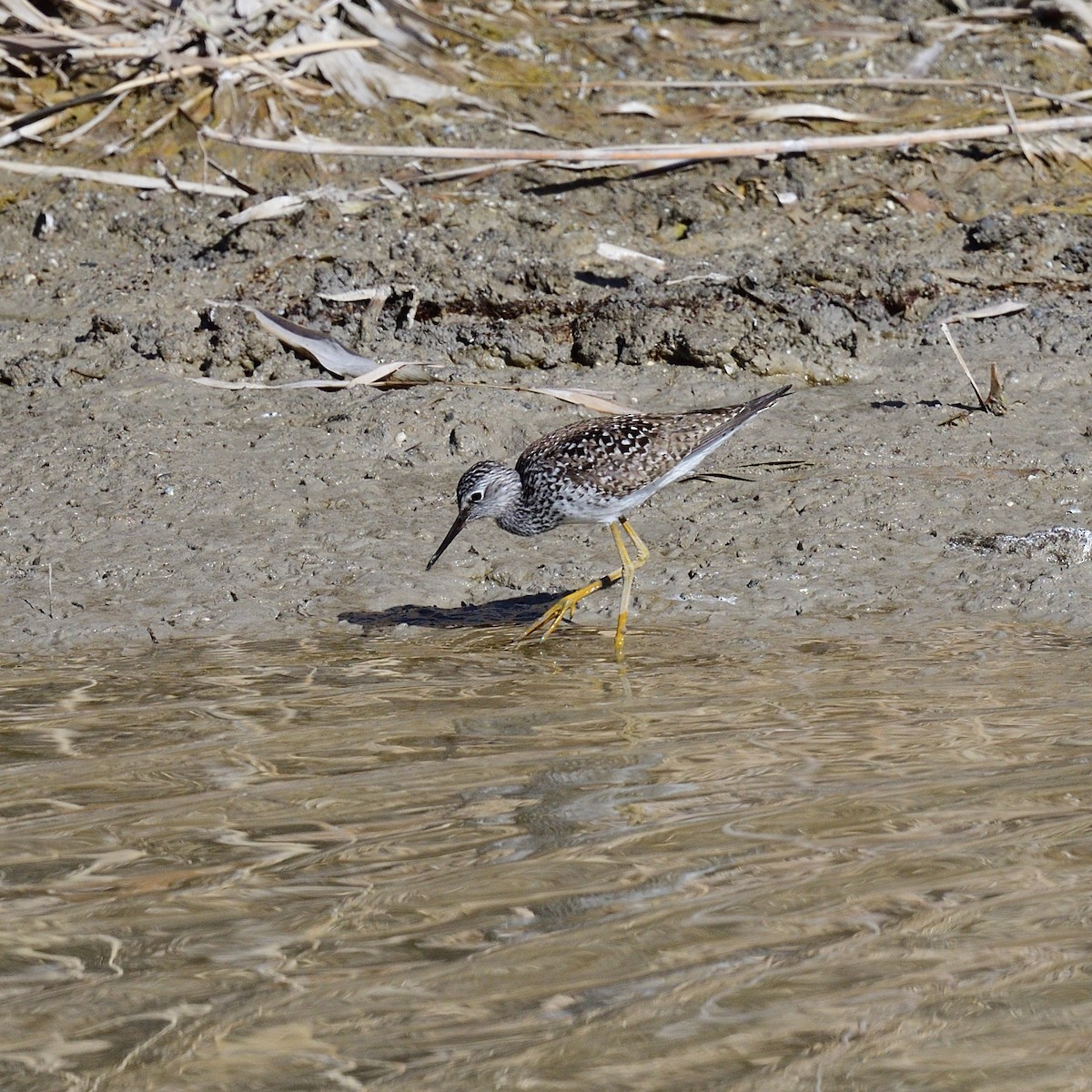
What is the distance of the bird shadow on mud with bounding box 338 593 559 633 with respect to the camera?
20.9 ft

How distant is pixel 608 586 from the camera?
6621 mm

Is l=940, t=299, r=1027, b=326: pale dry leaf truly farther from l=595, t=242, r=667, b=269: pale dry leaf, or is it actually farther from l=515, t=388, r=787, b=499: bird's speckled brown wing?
l=515, t=388, r=787, b=499: bird's speckled brown wing

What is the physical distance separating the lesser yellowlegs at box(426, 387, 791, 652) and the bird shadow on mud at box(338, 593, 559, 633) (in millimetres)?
142

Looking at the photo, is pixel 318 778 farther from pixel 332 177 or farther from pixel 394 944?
pixel 332 177

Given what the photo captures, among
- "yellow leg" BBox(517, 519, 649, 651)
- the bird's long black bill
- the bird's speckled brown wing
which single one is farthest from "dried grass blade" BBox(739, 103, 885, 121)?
the bird's long black bill

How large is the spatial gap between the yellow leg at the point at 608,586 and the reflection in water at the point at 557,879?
62 centimetres

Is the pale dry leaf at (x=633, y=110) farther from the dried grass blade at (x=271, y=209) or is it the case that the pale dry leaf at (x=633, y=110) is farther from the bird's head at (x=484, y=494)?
the bird's head at (x=484, y=494)

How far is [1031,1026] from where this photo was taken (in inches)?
109

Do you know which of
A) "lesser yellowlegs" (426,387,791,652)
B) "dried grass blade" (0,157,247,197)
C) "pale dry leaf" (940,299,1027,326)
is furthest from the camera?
"dried grass blade" (0,157,247,197)

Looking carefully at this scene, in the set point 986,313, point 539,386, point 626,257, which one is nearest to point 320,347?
point 539,386

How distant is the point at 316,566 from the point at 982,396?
10.9 feet

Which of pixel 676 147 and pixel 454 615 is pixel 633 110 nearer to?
pixel 676 147

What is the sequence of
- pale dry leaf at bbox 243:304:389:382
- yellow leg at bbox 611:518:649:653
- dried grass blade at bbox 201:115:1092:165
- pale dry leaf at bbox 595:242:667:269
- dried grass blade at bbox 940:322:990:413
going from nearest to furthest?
yellow leg at bbox 611:518:649:653
dried grass blade at bbox 940:322:990:413
pale dry leaf at bbox 243:304:389:382
pale dry leaf at bbox 595:242:667:269
dried grass blade at bbox 201:115:1092:165

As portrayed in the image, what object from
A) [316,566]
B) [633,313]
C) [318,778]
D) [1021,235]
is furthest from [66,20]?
[318,778]
